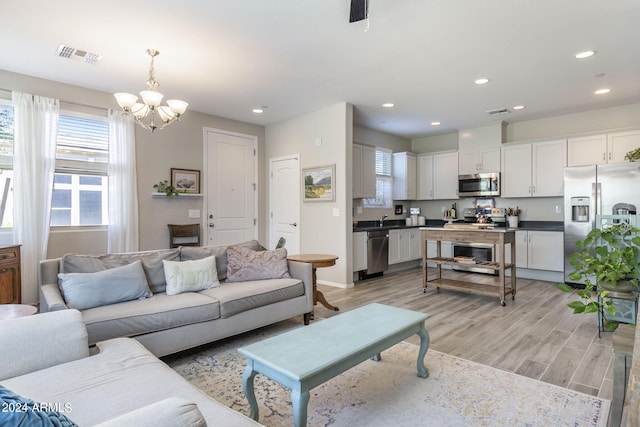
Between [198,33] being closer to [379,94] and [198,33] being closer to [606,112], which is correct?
[379,94]

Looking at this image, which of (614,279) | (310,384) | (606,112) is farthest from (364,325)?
(606,112)

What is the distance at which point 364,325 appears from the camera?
218 centimetres

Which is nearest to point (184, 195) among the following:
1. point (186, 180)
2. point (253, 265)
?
point (186, 180)

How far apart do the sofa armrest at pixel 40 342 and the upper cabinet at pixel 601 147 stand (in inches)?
259

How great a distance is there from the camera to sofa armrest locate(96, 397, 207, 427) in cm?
82

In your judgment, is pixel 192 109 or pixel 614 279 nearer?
pixel 614 279

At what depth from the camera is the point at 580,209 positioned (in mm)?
4949

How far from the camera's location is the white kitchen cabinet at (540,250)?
5.34 metres

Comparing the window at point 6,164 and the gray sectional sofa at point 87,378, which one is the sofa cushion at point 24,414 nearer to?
the gray sectional sofa at point 87,378

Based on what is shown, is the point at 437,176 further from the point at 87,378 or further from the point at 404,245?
the point at 87,378

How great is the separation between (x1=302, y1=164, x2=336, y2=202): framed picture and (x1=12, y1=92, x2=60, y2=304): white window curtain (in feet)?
11.1

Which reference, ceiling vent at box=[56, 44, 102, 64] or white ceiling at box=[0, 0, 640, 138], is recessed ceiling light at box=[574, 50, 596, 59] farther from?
ceiling vent at box=[56, 44, 102, 64]

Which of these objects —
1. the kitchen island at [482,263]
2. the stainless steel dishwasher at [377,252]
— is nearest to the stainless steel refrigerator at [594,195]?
the kitchen island at [482,263]

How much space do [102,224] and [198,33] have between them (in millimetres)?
3019
